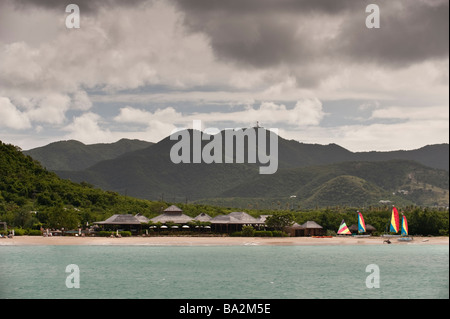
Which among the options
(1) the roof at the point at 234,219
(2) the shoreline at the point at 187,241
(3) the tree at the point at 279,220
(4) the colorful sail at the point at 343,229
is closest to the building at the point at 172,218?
(1) the roof at the point at 234,219

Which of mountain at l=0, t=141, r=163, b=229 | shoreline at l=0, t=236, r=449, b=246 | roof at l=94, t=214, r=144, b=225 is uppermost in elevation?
mountain at l=0, t=141, r=163, b=229

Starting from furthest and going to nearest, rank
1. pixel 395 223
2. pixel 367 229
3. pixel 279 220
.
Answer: pixel 367 229 → pixel 395 223 → pixel 279 220

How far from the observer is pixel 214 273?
53.5 metres

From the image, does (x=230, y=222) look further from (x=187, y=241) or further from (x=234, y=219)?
(x=187, y=241)

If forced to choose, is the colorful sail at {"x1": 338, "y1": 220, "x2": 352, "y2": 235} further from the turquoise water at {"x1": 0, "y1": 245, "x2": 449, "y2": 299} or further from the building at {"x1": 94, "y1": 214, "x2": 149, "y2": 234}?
the building at {"x1": 94, "y1": 214, "x2": 149, "y2": 234}

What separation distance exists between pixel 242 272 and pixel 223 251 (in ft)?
74.6

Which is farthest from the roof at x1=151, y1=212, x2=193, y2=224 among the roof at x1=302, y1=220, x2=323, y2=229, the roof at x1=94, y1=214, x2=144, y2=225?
the roof at x1=302, y1=220, x2=323, y2=229

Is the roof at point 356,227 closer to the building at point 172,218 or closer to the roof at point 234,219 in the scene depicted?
the roof at point 234,219

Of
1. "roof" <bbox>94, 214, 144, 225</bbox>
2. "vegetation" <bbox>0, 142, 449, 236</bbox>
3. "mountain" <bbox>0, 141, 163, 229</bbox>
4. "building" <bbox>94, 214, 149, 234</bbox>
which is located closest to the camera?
"mountain" <bbox>0, 141, 163, 229</bbox>

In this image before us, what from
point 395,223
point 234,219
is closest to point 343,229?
point 395,223

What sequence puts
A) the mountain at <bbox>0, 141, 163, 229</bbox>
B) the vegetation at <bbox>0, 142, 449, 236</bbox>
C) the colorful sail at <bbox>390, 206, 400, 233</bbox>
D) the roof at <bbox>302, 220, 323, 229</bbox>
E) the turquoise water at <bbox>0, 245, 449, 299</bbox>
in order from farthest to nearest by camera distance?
1. the roof at <bbox>302, 220, 323, 229</bbox>
2. the colorful sail at <bbox>390, 206, 400, 233</bbox>
3. the vegetation at <bbox>0, 142, 449, 236</bbox>
4. the mountain at <bbox>0, 141, 163, 229</bbox>
5. the turquoise water at <bbox>0, 245, 449, 299</bbox>

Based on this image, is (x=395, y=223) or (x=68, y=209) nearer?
(x=68, y=209)

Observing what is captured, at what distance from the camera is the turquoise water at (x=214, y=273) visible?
141ft

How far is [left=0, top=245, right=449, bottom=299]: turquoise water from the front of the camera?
141 ft
